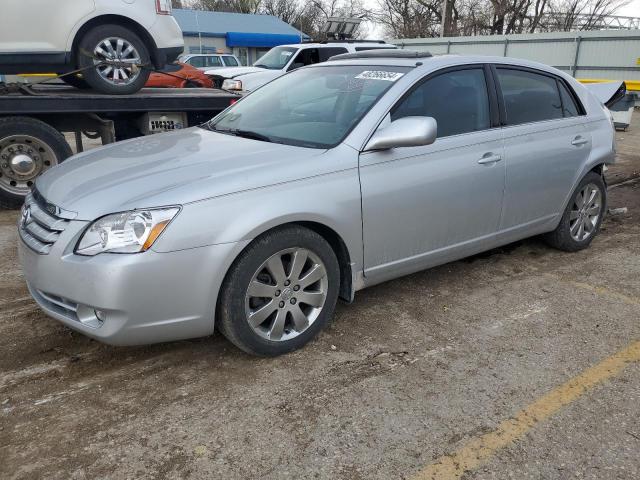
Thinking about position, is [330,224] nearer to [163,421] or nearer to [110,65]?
[163,421]

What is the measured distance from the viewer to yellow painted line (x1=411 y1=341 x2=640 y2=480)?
7.74 feet

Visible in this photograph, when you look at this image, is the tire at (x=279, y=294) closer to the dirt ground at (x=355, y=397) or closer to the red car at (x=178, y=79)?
the dirt ground at (x=355, y=397)

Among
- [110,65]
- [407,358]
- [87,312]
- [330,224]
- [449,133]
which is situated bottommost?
[407,358]

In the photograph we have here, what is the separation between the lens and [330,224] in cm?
314

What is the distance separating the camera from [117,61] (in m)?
6.21

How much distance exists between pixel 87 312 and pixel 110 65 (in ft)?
14.1

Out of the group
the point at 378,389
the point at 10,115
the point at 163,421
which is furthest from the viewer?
the point at 10,115

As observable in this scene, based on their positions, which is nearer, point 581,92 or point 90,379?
point 90,379

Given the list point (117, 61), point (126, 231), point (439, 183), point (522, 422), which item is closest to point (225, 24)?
point (117, 61)

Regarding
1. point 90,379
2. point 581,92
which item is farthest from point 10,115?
point 581,92

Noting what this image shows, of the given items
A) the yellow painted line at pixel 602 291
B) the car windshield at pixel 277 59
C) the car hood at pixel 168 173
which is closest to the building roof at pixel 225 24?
the car windshield at pixel 277 59

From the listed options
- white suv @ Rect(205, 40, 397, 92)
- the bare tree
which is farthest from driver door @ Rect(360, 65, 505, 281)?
the bare tree

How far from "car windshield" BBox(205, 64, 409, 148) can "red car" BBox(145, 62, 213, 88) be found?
4.93 m

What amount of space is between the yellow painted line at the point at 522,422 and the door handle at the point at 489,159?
145cm
